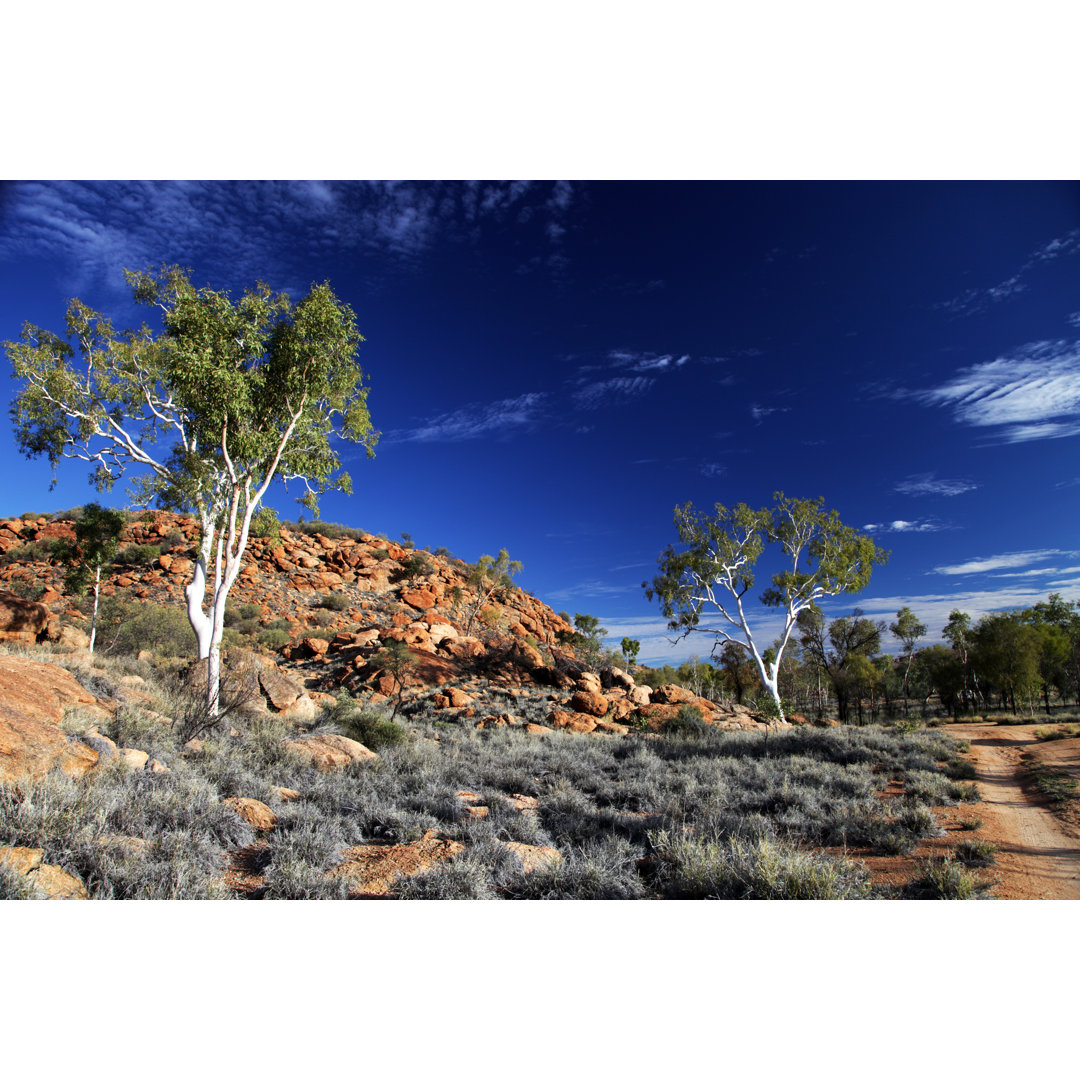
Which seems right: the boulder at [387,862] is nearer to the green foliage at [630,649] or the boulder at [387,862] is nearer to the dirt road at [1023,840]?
the dirt road at [1023,840]

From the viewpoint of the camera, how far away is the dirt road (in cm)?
454

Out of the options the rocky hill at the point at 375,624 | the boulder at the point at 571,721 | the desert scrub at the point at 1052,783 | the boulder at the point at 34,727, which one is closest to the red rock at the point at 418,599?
the rocky hill at the point at 375,624

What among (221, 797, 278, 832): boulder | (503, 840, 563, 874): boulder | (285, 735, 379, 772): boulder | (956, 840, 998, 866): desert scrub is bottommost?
(956, 840, 998, 866): desert scrub

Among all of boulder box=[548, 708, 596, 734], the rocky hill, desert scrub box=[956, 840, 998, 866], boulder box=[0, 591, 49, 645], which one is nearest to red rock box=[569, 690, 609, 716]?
the rocky hill

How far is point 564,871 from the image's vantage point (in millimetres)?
4473

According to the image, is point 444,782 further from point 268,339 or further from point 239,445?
point 268,339

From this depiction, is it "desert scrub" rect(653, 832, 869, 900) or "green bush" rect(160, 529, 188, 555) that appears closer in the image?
"desert scrub" rect(653, 832, 869, 900)

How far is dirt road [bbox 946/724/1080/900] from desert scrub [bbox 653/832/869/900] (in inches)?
50.4

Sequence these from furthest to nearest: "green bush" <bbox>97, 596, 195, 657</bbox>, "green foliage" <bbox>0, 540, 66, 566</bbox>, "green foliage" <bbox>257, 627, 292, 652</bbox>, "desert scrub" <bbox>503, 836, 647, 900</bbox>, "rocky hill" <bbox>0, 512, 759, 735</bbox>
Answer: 1. "green foliage" <bbox>0, 540, 66, 566</bbox>
2. "green foliage" <bbox>257, 627, 292, 652</bbox>
3. "green bush" <bbox>97, 596, 195, 657</bbox>
4. "rocky hill" <bbox>0, 512, 759, 735</bbox>
5. "desert scrub" <bbox>503, 836, 647, 900</bbox>

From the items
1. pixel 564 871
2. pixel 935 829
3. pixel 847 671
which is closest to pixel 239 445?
pixel 564 871

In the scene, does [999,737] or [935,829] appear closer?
[935,829]

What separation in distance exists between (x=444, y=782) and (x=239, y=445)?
854cm

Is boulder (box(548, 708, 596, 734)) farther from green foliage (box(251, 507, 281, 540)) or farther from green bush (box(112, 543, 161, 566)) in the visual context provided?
green bush (box(112, 543, 161, 566))

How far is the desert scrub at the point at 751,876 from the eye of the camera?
4055mm
